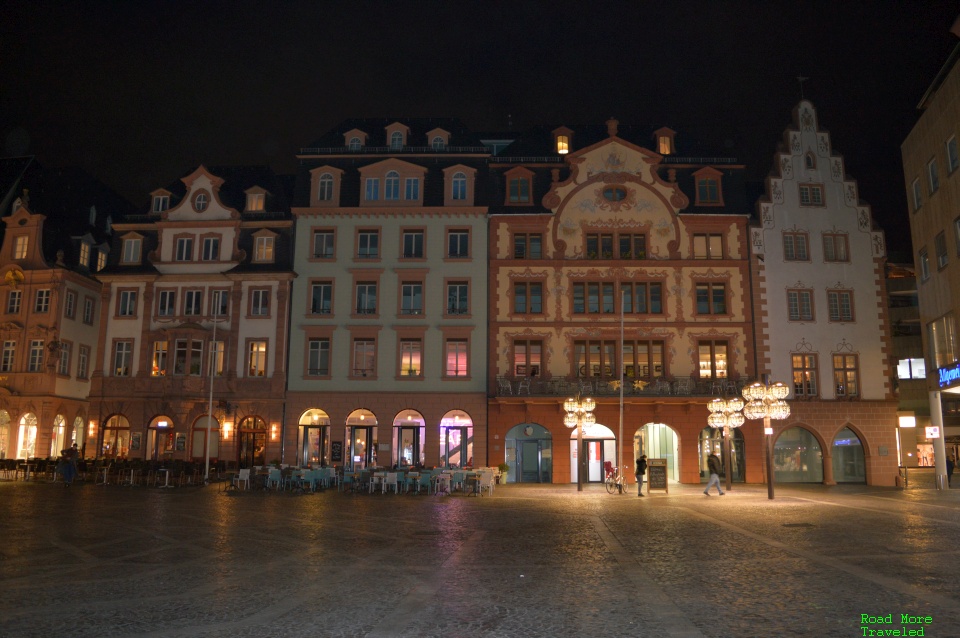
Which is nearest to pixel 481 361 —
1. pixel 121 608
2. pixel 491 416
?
pixel 491 416

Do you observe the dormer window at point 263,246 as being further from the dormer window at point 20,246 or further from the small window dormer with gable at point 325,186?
the dormer window at point 20,246

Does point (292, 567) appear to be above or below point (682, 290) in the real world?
below

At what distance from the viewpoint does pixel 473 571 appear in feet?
49.5

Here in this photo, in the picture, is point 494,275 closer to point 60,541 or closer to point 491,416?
point 491,416

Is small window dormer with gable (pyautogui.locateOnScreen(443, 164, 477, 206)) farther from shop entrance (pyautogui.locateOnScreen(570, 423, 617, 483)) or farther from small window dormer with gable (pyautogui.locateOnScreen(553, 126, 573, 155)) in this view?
shop entrance (pyautogui.locateOnScreen(570, 423, 617, 483))

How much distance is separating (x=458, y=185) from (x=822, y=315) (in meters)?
23.0

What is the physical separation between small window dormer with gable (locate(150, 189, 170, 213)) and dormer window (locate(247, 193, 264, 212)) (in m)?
5.44

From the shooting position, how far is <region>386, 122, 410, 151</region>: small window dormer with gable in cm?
5203

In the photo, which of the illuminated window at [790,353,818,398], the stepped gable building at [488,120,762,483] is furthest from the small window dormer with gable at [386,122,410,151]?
the illuminated window at [790,353,818,398]

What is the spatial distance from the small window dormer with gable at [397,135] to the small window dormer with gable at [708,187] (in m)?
18.4

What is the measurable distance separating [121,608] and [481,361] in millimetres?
36394

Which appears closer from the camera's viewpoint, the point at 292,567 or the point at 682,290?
the point at 292,567

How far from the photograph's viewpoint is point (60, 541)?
1883 centimetres

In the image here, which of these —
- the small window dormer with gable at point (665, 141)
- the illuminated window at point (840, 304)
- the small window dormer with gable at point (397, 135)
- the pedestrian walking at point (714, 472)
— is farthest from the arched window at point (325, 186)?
the illuminated window at point (840, 304)
